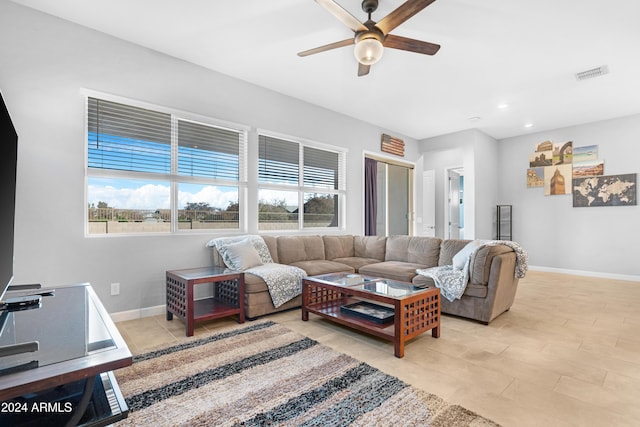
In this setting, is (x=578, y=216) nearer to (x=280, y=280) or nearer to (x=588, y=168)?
(x=588, y=168)

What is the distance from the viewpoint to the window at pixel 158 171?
3.14m

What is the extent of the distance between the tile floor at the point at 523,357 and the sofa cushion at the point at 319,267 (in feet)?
1.81

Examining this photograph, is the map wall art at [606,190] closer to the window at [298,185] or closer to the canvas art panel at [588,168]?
the canvas art panel at [588,168]

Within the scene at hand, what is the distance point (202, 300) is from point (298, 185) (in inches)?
85.6

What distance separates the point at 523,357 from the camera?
235 centimetres

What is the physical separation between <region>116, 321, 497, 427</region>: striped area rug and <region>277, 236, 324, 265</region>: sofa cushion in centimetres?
172

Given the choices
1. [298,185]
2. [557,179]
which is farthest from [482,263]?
[557,179]

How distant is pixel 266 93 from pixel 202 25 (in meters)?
1.45

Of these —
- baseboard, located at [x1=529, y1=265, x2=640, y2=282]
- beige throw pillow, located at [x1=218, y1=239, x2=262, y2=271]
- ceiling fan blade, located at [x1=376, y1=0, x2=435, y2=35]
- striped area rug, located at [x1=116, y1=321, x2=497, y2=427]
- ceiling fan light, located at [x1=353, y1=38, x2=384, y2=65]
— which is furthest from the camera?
baseboard, located at [x1=529, y1=265, x2=640, y2=282]

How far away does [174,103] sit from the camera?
3568mm

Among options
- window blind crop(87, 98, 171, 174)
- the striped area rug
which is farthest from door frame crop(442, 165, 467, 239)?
window blind crop(87, 98, 171, 174)

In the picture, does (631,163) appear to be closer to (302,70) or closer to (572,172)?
(572,172)

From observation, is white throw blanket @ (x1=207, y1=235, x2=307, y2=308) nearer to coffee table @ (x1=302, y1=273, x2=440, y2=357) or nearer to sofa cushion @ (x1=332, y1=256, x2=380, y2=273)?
coffee table @ (x1=302, y1=273, x2=440, y2=357)

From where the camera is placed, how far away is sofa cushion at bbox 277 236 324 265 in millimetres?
4141
